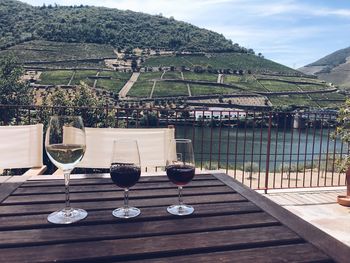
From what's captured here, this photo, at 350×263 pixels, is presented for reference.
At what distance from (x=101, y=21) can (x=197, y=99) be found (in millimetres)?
41860

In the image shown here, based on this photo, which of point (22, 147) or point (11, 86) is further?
point (11, 86)

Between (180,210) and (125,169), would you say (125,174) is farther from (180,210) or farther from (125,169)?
(180,210)

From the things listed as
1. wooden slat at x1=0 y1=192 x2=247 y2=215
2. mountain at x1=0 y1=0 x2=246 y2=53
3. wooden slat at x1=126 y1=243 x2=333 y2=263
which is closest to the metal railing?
wooden slat at x1=0 y1=192 x2=247 y2=215

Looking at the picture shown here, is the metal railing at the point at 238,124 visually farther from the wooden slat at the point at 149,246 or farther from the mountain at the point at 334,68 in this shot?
the mountain at the point at 334,68

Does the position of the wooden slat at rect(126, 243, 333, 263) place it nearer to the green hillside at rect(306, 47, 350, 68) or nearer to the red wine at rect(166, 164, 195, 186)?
the red wine at rect(166, 164, 195, 186)

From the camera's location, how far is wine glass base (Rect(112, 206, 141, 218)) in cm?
118

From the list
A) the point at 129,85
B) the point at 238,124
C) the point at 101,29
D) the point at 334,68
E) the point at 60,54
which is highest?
the point at 101,29

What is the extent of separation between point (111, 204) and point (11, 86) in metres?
32.5

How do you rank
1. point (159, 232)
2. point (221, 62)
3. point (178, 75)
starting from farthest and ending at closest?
point (221, 62)
point (178, 75)
point (159, 232)

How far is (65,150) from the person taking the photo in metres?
1.18

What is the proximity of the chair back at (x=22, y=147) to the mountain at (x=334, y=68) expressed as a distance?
320ft

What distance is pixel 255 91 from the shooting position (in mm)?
54625

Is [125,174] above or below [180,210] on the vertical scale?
above

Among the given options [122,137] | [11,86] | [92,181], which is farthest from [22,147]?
[11,86]
